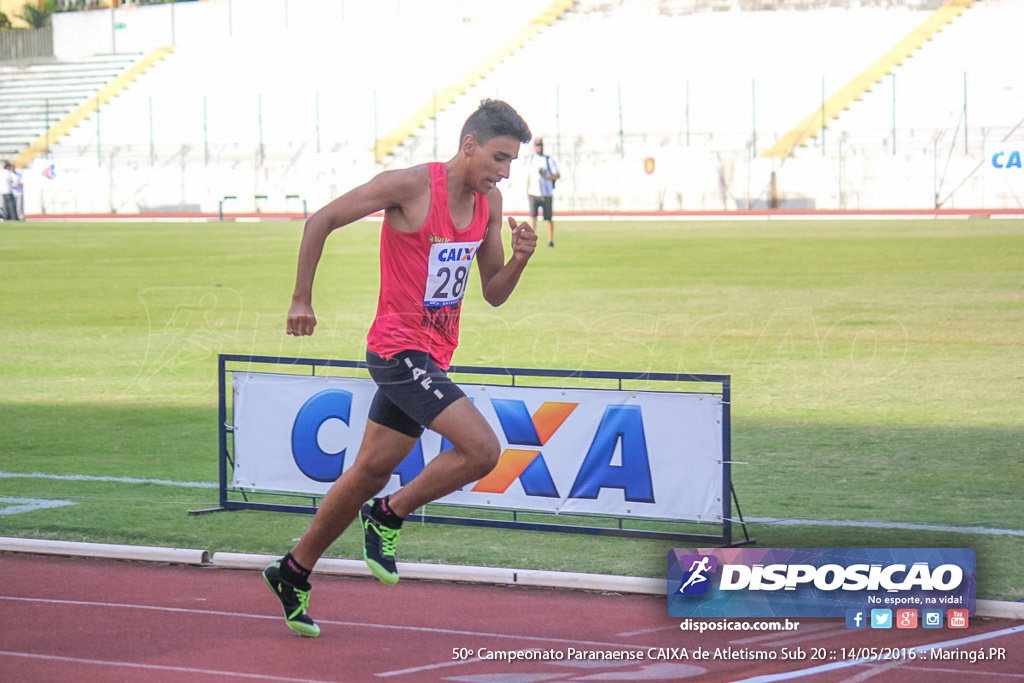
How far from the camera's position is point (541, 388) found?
7777 mm

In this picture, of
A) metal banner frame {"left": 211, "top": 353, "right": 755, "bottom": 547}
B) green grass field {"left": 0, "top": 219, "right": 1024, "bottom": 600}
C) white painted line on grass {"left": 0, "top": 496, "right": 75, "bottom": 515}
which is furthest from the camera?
white painted line on grass {"left": 0, "top": 496, "right": 75, "bottom": 515}

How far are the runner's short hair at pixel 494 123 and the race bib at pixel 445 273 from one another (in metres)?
0.45

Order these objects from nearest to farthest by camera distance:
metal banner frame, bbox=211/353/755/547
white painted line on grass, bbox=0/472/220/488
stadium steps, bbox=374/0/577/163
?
metal banner frame, bbox=211/353/755/547
white painted line on grass, bbox=0/472/220/488
stadium steps, bbox=374/0/577/163

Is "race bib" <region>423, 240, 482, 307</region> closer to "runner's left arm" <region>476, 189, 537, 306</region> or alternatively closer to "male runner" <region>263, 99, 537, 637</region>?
"male runner" <region>263, 99, 537, 637</region>

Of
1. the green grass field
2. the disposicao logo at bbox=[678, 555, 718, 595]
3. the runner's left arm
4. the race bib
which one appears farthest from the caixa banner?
the race bib

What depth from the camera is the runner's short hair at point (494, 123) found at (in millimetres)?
5891

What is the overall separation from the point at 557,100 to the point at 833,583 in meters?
48.3

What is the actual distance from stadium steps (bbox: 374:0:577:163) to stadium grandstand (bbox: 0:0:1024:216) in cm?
12

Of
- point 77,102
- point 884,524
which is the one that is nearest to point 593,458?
point 884,524

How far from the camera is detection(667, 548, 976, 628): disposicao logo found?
5.98 m

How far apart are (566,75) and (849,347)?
1768 inches

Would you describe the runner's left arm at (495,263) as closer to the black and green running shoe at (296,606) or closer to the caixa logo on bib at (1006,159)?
the black and green running shoe at (296,606)

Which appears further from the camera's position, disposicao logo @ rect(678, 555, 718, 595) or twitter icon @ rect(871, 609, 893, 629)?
disposicao logo @ rect(678, 555, 718, 595)

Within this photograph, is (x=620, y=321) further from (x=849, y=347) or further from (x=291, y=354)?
(x=291, y=354)
